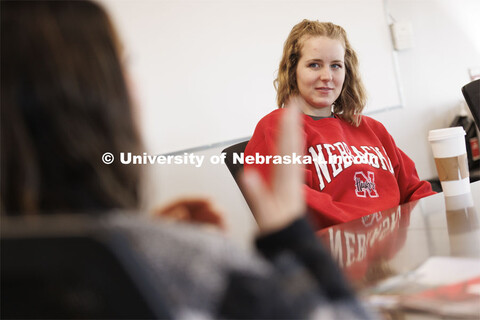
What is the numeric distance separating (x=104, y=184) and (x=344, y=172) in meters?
1.17

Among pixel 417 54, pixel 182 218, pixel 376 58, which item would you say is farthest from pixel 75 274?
pixel 417 54

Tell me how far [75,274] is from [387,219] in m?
0.98

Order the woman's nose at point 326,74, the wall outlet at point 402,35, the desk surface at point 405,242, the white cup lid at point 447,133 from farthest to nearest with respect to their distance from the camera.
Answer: the wall outlet at point 402,35
the woman's nose at point 326,74
the white cup lid at point 447,133
the desk surface at point 405,242

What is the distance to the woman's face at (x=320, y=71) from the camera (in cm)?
171

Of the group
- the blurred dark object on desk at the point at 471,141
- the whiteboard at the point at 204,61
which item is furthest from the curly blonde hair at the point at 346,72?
the blurred dark object on desk at the point at 471,141

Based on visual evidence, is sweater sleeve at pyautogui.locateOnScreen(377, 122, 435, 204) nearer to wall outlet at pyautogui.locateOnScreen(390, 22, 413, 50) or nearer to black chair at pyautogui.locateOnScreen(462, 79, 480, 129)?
black chair at pyautogui.locateOnScreen(462, 79, 480, 129)

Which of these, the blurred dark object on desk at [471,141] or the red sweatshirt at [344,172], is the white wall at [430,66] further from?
the red sweatshirt at [344,172]

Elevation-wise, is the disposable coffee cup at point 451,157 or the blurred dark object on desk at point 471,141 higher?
the disposable coffee cup at point 451,157

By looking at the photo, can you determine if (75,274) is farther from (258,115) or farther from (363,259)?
(258,115)

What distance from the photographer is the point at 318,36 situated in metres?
1.72

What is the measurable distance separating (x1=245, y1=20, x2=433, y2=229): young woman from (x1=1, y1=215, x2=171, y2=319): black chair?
1.04 metres

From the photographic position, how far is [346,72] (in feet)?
6.02

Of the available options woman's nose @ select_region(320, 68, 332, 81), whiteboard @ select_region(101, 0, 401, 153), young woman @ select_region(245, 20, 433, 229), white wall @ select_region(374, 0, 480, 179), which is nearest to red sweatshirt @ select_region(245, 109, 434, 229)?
young woman @ select_region(245, 20, 433, 229)

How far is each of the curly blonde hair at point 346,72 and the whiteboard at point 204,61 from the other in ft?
2.28
